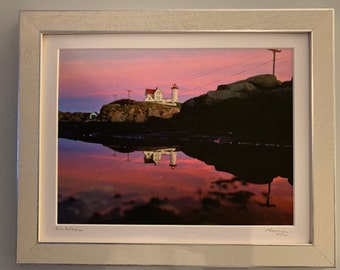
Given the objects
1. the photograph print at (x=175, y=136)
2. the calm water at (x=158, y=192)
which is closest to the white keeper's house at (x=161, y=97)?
the photograph print at (x=175, y=136)

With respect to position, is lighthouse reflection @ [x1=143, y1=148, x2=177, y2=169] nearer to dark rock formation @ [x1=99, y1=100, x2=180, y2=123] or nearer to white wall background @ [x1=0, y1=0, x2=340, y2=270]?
dark rock formation @ [x1=99, y1=100, x2=180, y2=123]

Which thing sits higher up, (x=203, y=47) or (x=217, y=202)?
(x=203, y=47)

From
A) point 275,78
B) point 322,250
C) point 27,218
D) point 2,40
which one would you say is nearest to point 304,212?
point 322,250

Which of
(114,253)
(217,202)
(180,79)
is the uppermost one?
(180,79)

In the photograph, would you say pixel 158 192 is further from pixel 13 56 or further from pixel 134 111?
pixel 13 56

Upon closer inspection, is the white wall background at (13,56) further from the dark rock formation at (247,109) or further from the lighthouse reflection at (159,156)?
the lighthouse reflection at (159,156)

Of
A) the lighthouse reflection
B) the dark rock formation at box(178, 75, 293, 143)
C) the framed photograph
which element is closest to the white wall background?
the framed photograph

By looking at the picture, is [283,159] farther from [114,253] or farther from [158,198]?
[114,253]

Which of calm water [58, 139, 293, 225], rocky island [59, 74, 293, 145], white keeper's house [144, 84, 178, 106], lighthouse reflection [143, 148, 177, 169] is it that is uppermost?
white keeper's house [144, 84, 178, 106]
